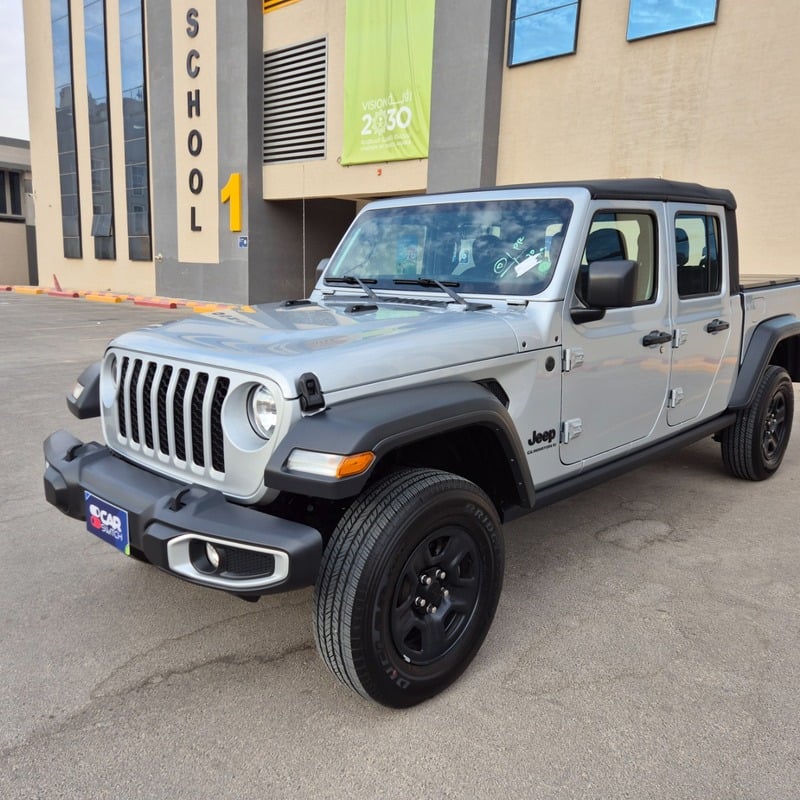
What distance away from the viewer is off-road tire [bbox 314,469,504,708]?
2.24 m

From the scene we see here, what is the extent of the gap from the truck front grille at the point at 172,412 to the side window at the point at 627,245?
1.71 m

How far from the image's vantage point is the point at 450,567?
256 cm

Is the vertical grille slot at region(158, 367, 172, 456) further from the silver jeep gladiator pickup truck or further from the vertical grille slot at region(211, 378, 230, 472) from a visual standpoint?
the vertical grille slot at region(211, 378, 230, 472)

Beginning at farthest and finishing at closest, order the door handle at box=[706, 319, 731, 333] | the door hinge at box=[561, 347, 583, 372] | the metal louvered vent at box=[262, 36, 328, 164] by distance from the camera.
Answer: the metal louvered vent at box=[262, 36, 328, 164], the door handle at box=[706, 319, 731, 333], the door hinge at box=[561, 347, 583, 372]

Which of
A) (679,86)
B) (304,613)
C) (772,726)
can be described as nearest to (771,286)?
(772,726)

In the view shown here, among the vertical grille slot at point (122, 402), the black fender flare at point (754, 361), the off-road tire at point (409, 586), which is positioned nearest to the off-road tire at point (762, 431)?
the black fender flare at point (754, 361)

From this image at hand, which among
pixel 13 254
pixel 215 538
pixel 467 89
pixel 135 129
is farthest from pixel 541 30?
pixel 13 254

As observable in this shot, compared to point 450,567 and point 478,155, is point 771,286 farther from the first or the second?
point 478,155

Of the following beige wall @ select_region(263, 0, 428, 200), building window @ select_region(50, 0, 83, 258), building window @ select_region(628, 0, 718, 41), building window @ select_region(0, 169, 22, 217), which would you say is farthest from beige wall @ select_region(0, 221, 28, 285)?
building window @ select_region(628, 0, 718, 41)

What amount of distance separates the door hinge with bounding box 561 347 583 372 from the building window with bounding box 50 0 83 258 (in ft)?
88.0

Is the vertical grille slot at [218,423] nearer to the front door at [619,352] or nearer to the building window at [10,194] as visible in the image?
the front door at [619,352]

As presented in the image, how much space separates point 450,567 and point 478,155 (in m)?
13.2

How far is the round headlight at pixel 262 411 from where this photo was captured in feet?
7.72

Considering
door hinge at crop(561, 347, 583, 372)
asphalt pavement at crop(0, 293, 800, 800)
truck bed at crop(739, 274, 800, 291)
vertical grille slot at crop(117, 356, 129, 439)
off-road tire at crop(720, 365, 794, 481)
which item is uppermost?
truck bed at crop(739, 274, 800, 291)
